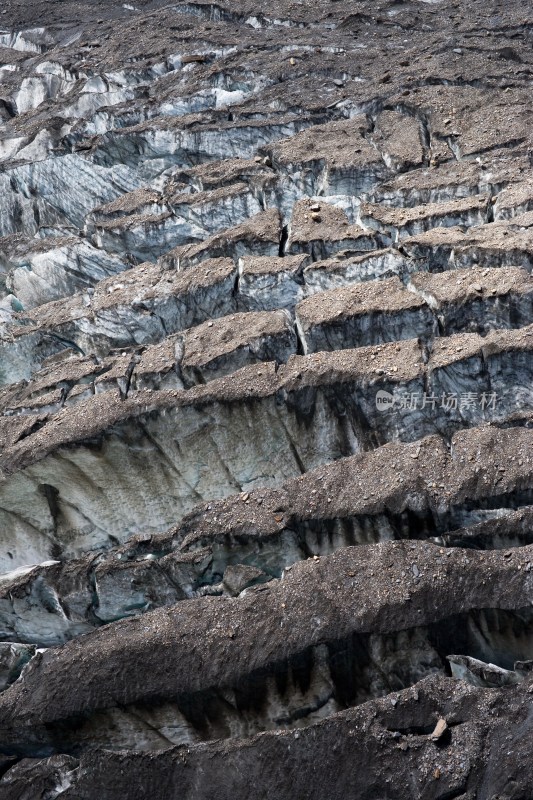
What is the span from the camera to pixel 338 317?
1639 cm

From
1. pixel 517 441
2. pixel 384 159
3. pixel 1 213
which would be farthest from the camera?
pixel 1 213

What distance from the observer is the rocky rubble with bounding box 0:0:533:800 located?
11.6 m

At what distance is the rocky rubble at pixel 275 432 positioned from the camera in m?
11.6

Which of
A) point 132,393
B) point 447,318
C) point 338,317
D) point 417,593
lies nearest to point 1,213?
point 132,393

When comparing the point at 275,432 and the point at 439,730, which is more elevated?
the point at 275,432

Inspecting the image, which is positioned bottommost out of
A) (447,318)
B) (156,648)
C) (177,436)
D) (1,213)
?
(156,648)

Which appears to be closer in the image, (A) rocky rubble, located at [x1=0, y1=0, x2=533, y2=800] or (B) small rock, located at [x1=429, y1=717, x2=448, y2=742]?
(B) small rock, located at [x1=429, y1=717, x2=448, y2=742]

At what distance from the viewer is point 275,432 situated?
15.8 metres

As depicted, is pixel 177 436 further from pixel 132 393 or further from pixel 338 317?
pixel 338 317

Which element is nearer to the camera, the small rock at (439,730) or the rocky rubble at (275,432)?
the small rock at (439,730)

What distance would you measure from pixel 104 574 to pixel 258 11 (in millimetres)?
22858

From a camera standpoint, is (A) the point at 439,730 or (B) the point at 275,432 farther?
(B) the point at 275,432

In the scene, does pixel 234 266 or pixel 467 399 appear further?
pixel 234 266

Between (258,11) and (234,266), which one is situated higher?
(258,11)
